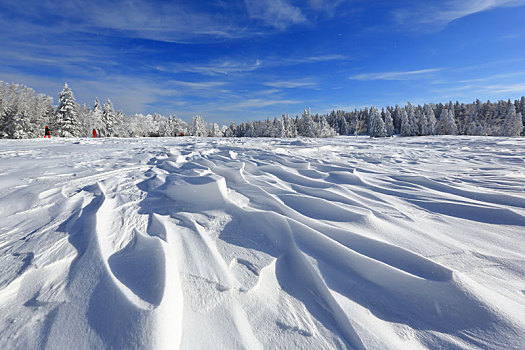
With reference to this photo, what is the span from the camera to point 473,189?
2557 mm

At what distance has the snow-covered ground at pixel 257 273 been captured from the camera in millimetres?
814

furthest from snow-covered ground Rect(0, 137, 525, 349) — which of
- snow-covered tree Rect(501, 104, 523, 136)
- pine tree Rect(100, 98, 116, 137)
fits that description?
snow-covered tree Rect(501, 104, 523, 136)

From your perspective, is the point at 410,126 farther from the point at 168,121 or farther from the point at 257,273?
the point at 168,121

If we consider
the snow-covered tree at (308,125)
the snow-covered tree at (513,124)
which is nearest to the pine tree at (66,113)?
the snow-covered tree at (308,125)

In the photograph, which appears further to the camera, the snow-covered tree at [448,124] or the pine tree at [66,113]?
the snow-covered tree at [448,124]

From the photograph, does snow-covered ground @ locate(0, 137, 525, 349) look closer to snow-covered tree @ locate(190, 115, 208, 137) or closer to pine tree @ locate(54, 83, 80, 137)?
pine tree @ locate(54, 83, 80, 137)

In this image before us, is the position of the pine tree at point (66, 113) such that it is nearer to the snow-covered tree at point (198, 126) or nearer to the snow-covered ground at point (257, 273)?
the snow-covered tree at point (198, 126)

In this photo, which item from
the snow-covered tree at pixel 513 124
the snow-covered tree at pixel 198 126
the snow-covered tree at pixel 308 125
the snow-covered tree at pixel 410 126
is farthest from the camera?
the snow-covered tree at pixel 198 126

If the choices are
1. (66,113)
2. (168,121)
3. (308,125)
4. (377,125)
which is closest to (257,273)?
(66,113)

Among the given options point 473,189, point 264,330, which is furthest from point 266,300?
point 473,189

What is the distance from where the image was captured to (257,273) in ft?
3.75

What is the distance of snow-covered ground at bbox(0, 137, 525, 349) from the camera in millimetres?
814

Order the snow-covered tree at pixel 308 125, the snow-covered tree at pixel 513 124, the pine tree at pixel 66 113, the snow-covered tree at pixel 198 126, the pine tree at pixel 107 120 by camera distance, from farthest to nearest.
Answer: the snow-covered tree at pixel 198 126, the snow-covered tree at pixel 308 125, the snow-covered tree at pixel 513 124, the pine tree at pixel 107 120, the pine tree at pixel 66 113

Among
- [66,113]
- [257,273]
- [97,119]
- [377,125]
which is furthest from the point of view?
[377,125]
